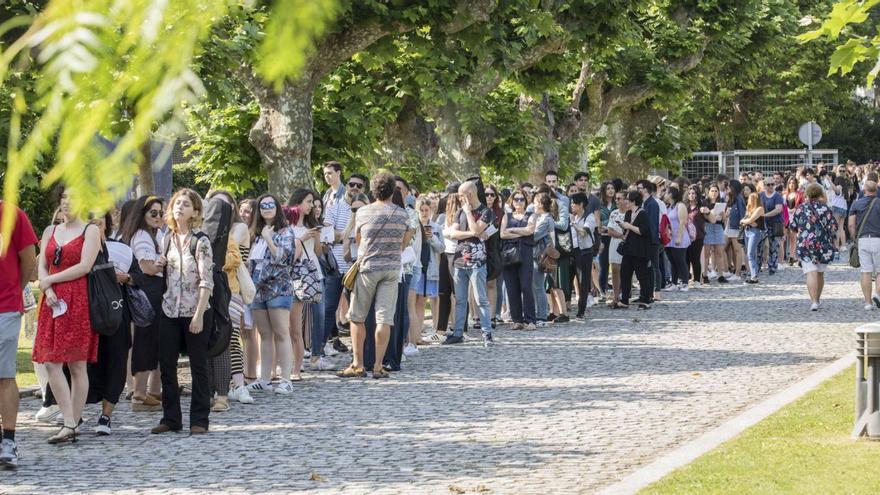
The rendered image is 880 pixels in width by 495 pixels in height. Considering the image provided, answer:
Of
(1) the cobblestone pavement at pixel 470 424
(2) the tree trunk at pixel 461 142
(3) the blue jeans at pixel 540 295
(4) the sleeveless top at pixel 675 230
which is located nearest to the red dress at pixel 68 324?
(1) the cobblestone pavement at pixel 470 424

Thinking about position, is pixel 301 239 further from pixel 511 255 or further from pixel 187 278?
pixel 511 255

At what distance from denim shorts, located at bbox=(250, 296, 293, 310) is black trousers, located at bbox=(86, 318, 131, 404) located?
6.70 feet

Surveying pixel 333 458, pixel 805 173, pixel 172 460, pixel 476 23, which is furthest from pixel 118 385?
pixel 805 173

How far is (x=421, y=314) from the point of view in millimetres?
17406

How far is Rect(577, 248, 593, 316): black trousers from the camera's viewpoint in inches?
818

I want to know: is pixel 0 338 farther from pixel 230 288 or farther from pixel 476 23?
pixel 476 23

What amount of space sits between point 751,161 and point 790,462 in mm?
40875

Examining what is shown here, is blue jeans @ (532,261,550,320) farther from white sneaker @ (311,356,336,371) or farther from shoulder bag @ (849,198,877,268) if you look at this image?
white sneaker @ (311,356,336,371)

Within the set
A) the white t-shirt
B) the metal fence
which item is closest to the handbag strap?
the white t-shirt

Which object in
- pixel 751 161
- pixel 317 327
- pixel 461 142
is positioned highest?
pixel 751 161

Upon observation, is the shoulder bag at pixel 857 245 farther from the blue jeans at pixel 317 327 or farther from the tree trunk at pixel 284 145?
the blue jeans at pixel 317 327

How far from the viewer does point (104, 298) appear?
10.3 m

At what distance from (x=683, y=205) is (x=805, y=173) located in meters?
7.98

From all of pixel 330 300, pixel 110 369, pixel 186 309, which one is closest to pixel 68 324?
pixel 110 369
